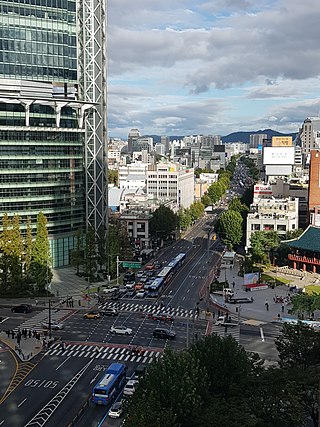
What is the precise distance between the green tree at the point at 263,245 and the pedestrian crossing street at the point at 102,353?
5334cm

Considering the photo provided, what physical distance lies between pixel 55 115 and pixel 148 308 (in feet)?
153

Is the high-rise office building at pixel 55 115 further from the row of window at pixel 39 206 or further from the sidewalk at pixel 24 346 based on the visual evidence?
the sidewalk at pixel 24 346

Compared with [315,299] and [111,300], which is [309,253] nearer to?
[111,300]

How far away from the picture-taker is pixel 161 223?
13100 cm

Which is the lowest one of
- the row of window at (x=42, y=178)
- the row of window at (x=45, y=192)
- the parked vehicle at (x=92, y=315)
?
the parked vehicle at (x=92, y=315)

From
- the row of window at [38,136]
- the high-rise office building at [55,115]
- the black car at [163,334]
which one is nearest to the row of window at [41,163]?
the high-rise office building at [55,115]

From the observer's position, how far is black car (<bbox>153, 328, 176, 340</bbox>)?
62.0m

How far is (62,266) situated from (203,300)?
3662 centimetres

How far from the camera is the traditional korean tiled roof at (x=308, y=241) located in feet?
323

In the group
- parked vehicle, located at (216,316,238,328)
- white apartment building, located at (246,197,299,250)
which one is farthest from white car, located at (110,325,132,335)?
white apartment building, located at (246,197,299,250)

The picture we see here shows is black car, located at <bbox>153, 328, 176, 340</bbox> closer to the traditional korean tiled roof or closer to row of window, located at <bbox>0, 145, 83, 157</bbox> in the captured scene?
the traditional korean tiled roof

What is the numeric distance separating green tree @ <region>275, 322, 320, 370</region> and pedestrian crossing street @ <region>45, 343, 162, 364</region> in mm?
17650

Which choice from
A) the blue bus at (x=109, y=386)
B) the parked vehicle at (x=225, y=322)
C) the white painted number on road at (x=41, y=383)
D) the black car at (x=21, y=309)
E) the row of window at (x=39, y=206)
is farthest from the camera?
the row of window at (x=39, y=206)

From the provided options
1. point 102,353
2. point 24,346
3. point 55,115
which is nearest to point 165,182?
point 55,115
